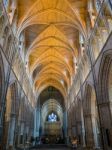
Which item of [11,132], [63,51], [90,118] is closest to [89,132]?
[90,118]

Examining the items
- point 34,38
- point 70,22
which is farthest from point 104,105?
point 34,38

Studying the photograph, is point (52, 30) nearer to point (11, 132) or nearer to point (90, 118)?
point (90, 118)

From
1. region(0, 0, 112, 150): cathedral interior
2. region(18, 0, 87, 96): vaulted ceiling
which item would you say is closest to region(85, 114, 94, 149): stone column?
region(0, 0, 112, 150): cathedral interior

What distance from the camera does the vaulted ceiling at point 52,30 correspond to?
52.9ft

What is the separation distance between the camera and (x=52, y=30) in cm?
1994

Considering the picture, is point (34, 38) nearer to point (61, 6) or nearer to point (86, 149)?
point (61, 6)

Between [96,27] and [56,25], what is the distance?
288 inches

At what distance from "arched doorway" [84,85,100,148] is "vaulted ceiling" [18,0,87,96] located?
6.32 meters

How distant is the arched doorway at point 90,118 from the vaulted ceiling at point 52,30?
6.32m

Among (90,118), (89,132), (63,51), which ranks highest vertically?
(63,51)

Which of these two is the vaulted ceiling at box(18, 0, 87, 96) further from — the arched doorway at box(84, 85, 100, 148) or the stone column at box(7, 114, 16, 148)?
the stone column at box(7, 114, 16, 148)

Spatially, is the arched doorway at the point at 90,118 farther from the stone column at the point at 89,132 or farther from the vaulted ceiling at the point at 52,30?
the vaulted ceiling at the point at 52,30

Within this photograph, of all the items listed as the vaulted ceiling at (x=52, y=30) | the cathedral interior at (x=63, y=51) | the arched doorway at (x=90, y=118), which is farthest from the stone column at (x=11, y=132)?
the vaulted ceiling at (x=52, y=30)

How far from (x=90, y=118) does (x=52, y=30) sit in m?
11.7
